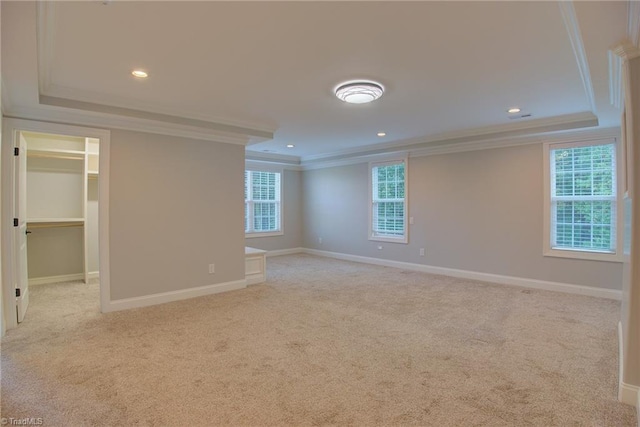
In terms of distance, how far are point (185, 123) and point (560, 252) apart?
5.44m

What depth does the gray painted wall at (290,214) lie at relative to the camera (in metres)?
8.29

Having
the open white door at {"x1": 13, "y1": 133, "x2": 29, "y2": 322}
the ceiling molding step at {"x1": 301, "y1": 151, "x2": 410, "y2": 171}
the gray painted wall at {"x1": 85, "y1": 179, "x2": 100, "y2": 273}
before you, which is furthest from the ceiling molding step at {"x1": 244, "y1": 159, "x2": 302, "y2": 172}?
the open white door at {"x1": 13, "y1": 133, "x2": 29, "y2": 322}

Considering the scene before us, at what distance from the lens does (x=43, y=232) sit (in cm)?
522

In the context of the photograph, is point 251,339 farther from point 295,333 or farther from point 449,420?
point 449,420

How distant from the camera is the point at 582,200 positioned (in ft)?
15.3

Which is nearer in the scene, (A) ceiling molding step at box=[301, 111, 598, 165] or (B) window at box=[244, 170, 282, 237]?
(A) ceiling molding step at box=[301, 111, 598, 165]

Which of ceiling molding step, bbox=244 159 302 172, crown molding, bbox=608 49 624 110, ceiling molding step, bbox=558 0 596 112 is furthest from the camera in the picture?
ceiling molding step, bbox=244 159 302 172

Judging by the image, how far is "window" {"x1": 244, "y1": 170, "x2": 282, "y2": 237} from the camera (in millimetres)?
7820

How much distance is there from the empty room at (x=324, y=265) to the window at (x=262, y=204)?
1528 mm

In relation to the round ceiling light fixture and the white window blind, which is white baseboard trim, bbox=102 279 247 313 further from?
the white window blind

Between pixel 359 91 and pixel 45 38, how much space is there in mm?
2441

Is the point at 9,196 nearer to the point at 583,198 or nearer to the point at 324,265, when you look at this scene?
the point at 324,265

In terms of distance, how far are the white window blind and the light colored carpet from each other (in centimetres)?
247

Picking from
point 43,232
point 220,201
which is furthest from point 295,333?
point 43,232
